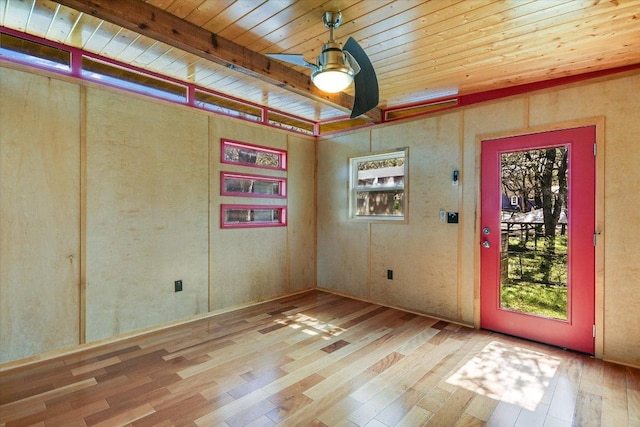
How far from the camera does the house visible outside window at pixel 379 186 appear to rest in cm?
433

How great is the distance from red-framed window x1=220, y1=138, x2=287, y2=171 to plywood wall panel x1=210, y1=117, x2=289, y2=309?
0.19 feet

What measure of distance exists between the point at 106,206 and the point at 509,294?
4218 mm

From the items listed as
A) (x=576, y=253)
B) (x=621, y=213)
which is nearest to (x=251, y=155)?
(x=576, y=253)

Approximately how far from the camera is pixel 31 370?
2631 millimetres

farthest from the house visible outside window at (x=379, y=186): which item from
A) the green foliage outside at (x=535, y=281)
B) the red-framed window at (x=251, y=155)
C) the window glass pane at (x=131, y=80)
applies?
the window glass pane at (x=131, y=80)

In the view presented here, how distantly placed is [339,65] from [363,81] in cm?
32

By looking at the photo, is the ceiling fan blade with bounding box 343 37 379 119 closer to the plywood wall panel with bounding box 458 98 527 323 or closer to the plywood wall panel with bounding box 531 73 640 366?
the plywood wall panel with bounding box 458 98 527 323

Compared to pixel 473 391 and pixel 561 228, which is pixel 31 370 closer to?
pixel 473 391

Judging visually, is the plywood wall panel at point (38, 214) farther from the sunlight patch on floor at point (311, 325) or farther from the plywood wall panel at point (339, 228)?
the plywood wall panel at point (339, 228)

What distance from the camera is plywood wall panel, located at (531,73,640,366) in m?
2.83

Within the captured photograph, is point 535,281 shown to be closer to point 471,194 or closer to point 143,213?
point 471,194

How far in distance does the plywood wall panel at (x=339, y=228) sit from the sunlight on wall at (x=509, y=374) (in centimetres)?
193

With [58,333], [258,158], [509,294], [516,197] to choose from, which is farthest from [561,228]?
[58,333]

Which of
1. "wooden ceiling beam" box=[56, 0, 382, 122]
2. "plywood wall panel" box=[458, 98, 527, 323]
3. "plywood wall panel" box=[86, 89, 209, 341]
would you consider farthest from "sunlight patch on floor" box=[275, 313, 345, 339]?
"wooden ceiling beam" box=[56, 0, 382, 122]
